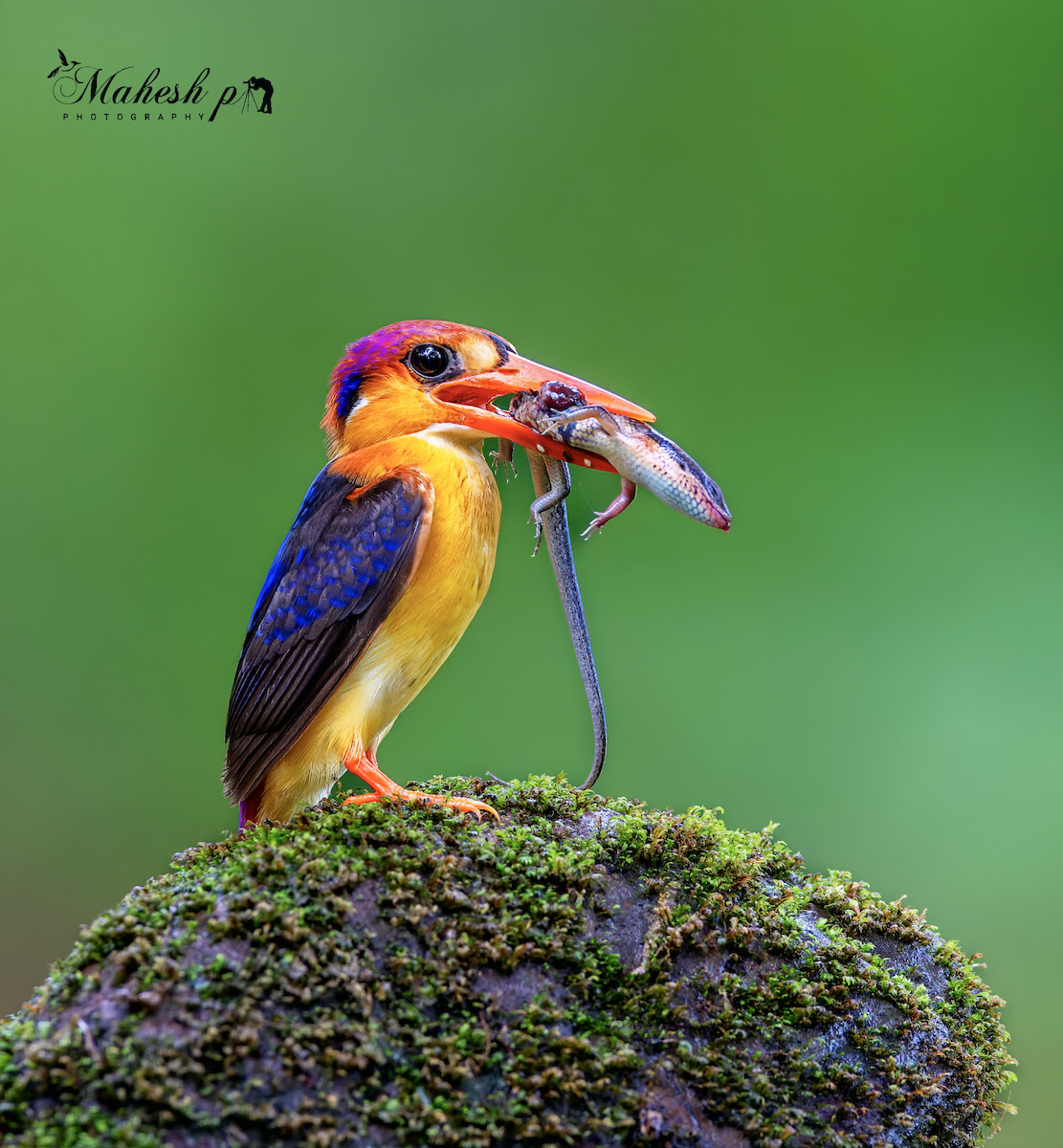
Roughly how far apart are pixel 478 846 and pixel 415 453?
1162 mm

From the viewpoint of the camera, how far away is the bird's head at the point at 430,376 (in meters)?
2.90

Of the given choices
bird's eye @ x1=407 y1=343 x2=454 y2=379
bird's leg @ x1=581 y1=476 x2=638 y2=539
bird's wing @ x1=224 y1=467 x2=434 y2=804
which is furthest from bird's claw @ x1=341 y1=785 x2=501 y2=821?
bird's eye @ x1=407 y1=343 x2=454 y2=379

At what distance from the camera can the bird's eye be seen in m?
2.94

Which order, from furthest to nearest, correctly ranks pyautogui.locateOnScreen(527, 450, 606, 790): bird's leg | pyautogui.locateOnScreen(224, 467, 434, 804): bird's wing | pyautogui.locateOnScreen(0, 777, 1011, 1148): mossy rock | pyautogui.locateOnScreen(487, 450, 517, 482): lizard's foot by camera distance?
pyautogui.locateOnScreen(487, 450, 517, 482): lizard's foot
pyautogui.locateOnScreen(527, 450, 606, 790): bird's leg
pyautogui.locateOnScreen(224, 467, 434, 804): bird's wing
pyautogui.locateOnScreen(0, 777, 1011, 1148): mossy rock

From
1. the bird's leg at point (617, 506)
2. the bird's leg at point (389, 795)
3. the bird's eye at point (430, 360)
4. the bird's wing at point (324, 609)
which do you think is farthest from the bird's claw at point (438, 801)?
the bird's eye at point (430, 360)

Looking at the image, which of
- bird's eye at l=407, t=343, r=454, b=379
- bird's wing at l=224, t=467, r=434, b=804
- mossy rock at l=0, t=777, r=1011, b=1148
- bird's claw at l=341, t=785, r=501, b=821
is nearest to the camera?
mossy rock at l=0, t=777, r=1011, b=1148

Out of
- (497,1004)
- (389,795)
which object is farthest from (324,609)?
(497,1004)

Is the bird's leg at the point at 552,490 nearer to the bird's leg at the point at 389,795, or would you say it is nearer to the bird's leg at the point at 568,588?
the bird's leg at the point at 568,588

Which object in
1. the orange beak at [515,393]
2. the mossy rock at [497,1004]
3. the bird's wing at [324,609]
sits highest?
the orange beak at [515,393]

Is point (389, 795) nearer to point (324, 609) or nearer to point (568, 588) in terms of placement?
point (324, 609)

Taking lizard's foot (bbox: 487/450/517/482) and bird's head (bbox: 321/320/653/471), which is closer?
bird's head (bbox: 321/320/653/471)

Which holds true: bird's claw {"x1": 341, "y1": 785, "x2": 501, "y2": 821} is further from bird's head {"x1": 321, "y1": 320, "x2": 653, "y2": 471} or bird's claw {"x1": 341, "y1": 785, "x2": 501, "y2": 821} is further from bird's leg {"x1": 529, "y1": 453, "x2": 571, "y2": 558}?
bird's head {"x1": 321, "y1": 320, "x2": 653, "y2": 471}

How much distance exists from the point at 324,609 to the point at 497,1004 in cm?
116

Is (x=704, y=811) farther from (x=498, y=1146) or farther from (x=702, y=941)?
(x=498, y=1146)
